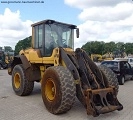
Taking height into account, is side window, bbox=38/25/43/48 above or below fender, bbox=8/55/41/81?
above

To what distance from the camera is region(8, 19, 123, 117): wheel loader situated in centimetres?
665

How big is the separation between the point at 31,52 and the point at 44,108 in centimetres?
274

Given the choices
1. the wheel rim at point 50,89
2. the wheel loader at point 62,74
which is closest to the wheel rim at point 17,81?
the wheel loader at point 62,74

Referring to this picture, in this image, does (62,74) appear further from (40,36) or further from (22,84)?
(22,84)

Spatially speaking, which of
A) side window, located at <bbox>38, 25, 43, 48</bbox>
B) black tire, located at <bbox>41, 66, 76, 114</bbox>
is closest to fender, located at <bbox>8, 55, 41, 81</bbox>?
side window, located at <bbox>38, 25, 43, 48</bbox>

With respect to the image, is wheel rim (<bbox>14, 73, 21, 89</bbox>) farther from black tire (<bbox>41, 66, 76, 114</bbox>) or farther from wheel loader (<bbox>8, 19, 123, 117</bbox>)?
black tire (<bbox>41, 66, 76, 114</bbox>)

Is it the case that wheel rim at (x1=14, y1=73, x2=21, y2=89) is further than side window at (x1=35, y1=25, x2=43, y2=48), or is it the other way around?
wheel rim at (x1=14, y1=73, x2=21, y2=89)

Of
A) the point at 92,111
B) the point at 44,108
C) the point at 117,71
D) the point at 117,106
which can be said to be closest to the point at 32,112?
the point at 44,108

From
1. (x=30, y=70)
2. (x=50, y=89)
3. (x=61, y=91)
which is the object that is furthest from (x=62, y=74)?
(x=30, y=70)

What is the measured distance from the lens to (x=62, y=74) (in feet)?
22.3

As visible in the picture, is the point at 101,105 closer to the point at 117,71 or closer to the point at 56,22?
the point at 56,22

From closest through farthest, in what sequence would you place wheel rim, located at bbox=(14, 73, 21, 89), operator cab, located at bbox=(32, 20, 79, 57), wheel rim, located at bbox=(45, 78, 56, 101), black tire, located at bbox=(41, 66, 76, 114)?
black tire, located at bbox=(41, 66, 76, 114) → wheel rim, located at bbox=(45, 78, 56, 101) → operator cab, located at bbox=(32, 20, 79, 57) → wheel rim, located at bbox=(14, 73, 21, 89)

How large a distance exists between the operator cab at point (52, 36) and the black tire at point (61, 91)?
1.82 metres

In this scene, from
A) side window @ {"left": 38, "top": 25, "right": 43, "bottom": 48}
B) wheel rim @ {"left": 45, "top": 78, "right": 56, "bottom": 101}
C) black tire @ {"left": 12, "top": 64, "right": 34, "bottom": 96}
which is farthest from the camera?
black tire @ {"left": 12, "top": 64, "right": 34, "bottom": 96}
